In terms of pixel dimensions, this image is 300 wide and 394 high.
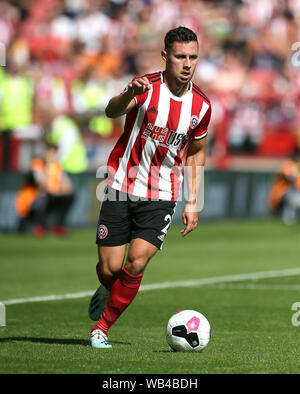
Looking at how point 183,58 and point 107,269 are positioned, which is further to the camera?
point 107,269

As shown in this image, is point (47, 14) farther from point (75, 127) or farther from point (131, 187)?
point (131, 187)

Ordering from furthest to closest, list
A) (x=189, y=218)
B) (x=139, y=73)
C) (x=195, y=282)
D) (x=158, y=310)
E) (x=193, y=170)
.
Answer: (x=139, y=73), (x=195, y=282), (x=158, y=310), (x=193, y=170), (x=189, y=218)

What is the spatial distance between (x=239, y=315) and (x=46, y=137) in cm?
1093

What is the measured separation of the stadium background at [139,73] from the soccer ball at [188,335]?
10538 millimetres

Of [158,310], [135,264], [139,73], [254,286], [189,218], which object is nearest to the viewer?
[135,264]

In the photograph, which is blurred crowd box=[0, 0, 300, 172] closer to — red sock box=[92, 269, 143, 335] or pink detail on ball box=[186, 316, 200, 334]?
red sock box=[92, 269, 143, 335]

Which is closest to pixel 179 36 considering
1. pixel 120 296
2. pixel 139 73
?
pixel 120 296

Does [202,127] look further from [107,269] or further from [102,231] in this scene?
[107,269]

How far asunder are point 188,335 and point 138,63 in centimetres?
1805

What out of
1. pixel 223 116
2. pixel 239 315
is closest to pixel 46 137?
pixel 223 116

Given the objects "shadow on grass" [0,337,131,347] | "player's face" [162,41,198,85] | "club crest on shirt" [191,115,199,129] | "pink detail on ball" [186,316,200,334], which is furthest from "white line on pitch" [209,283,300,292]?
"player's face" [162,41,198,85]

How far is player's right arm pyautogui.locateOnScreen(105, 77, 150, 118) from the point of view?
6113mm

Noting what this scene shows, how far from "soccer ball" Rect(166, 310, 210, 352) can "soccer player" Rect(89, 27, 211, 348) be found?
1.38 ft

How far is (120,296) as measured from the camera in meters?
6.77
